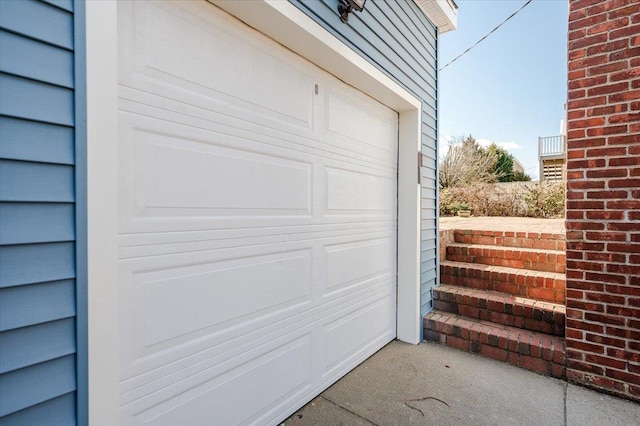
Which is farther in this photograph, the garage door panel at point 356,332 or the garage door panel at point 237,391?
the garage door panel at point 356,332

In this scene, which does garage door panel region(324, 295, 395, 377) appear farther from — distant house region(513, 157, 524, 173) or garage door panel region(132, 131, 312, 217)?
distant house region(513, 157, 524, 173)

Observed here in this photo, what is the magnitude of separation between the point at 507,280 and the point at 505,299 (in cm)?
25

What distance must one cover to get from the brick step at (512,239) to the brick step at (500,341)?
102 centimetres

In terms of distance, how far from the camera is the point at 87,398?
0.96 metres

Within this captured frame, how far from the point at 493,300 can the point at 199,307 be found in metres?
2.41

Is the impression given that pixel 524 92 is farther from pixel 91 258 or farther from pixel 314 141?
pixel 91 258

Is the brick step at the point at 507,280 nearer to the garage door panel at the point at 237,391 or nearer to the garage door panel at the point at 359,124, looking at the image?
the garage door panel at the point at 359,124

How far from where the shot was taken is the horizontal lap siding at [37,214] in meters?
0.82

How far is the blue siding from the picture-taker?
816mm

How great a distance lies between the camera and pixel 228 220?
4.81 feet

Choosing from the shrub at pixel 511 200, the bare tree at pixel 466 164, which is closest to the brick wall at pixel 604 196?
the shrub at pixel 511 200

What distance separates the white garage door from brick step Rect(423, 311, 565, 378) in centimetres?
94

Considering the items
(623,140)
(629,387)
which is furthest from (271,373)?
(623,140)

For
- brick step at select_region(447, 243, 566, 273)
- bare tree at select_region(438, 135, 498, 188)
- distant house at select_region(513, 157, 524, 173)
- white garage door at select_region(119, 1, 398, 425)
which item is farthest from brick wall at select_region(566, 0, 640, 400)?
distant house at select_region(513, 157, 524, 173)
